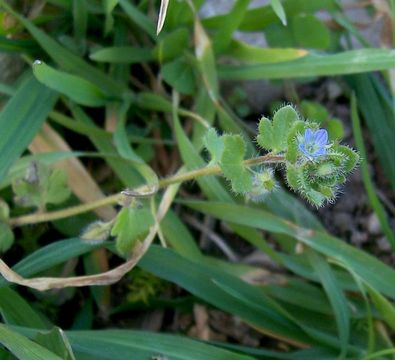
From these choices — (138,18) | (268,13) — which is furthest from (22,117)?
(268,13)

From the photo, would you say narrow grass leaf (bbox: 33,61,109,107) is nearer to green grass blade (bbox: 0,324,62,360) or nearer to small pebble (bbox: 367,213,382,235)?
green grass blade (bbox: 0,324,62,360)

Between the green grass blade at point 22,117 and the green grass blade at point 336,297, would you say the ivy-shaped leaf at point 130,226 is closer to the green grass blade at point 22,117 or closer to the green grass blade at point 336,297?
the green grass blade at point 22,117

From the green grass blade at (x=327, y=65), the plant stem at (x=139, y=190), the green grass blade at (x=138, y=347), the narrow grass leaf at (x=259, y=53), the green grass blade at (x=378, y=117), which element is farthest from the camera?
the green grass blade at (x=378, y=117)

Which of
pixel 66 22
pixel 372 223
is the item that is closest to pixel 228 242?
pixel 372 223

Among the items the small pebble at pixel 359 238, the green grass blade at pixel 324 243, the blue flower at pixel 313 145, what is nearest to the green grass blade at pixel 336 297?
the green grass blade at pixel 324 243

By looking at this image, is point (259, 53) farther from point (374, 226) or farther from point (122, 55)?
point (374, 226)

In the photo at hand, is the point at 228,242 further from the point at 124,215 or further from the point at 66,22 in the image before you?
the point at 66,22
